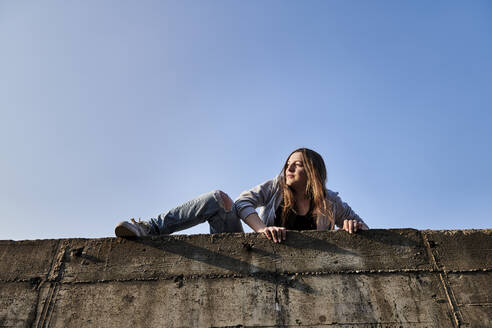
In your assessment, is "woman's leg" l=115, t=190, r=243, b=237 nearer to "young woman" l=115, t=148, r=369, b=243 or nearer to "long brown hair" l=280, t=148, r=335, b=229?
"young woman" l=115, t=148, r=369, b=243

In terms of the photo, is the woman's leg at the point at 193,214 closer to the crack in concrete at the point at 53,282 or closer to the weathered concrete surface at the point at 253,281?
the weathered concrete surface at the point at 253,281

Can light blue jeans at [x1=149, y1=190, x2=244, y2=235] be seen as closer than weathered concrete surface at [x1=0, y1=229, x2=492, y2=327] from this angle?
No

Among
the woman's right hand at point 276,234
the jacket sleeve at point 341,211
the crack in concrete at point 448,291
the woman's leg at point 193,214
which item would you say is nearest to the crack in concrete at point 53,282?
the woman's leg at point 193,214

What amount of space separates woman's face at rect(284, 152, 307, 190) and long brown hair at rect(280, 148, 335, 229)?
44 mm

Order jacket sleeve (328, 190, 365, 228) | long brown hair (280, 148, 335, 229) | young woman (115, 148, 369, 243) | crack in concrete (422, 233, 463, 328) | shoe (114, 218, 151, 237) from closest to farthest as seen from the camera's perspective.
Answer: crack in concrete (422, 233, 463, 328), shoe (114, 218, 151, 237), young woman (115, 148, 369, 243), long brown hair (280, 148, 335, 229), jacket sleeve (328, 190, 365, 228)

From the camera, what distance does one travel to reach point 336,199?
14.3 ft

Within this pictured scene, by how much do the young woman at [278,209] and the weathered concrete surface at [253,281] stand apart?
25 centimetres

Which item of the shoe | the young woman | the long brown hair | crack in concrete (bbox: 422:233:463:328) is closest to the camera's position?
crack in concrete (bbox: 422:233:463:328)

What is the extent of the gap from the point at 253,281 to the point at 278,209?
1.14 m

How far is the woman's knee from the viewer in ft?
12.7

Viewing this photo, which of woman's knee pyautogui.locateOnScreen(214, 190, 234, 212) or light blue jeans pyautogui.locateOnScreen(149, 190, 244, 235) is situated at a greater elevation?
woman's knee pyautogui.locateOnScreen(214, 190, 234, 212)

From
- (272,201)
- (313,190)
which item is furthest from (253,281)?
(313,190)

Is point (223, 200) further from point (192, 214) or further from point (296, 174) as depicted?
point (296, 174)

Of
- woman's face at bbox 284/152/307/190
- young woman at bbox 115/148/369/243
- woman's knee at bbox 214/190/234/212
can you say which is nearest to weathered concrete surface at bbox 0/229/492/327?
young woman at bbox 115/148/369/243
